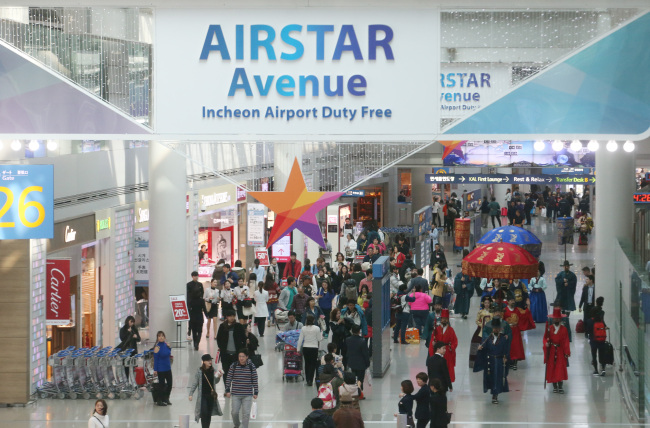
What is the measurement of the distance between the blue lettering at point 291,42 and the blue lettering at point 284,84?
14 centimetres

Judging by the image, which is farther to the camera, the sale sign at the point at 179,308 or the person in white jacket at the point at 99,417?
the sale sign at the point at 179,308

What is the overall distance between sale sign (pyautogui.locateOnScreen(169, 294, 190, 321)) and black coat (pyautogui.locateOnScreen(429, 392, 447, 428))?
31.0 ft

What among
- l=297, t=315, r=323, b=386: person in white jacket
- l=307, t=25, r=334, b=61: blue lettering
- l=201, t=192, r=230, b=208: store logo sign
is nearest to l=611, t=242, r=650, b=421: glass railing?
l=297, t=315, r=323, b=386: person in white jacket

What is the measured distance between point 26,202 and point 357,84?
7976mm

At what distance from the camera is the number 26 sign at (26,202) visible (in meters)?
13.6

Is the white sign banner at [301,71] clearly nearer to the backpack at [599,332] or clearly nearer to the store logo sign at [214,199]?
the backpack at [599,332]

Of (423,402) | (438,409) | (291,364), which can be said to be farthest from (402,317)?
(438,409)

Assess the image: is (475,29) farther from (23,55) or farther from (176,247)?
(176,247)

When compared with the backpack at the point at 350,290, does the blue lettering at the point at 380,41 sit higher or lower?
higher

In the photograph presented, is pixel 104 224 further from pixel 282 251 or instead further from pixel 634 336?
pixel 634 336

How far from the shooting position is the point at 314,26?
7.37 meters

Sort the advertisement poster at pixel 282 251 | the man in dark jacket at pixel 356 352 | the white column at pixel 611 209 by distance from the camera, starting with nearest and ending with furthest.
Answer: the man in dark jacket at pixel 356 352 → the white column at pixel 611 209 → the advertisement poster at pixel 282 251

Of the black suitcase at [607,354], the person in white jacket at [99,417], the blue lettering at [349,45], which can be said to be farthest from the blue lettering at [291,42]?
the black suitcase at [607,354]

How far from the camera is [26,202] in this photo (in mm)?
14117
